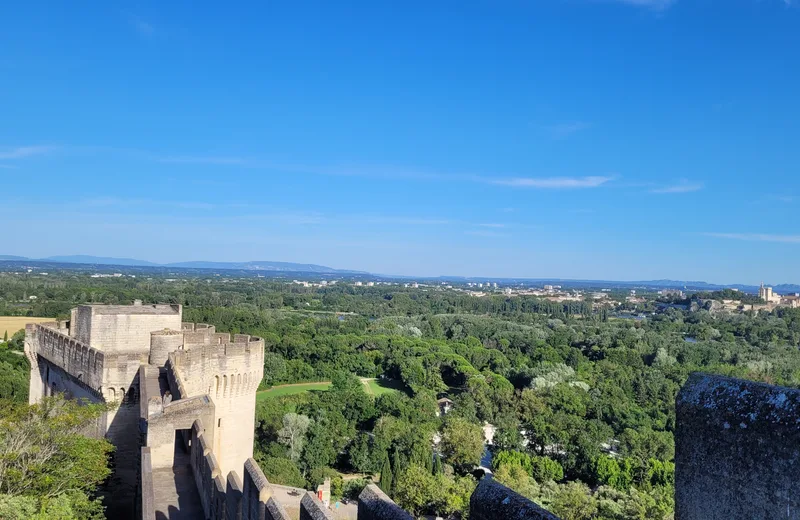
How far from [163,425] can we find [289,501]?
403 cm

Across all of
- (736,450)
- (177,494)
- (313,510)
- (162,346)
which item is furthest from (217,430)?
(736,450)

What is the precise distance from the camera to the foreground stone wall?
3.55m

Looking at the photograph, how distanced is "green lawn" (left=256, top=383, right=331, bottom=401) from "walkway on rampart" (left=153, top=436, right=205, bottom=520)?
45712mm

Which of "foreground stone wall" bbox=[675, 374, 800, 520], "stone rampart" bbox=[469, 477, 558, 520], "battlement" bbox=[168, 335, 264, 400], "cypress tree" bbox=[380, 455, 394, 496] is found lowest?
"cypress tree" bbox=[380, 455, 394, 496]

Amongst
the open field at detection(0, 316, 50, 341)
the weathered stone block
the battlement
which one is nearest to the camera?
the weathered stone block

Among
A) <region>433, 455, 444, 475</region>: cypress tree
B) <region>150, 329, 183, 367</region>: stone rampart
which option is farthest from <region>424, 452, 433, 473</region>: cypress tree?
<region>150, 329, 183, 367</region>: stone rampart

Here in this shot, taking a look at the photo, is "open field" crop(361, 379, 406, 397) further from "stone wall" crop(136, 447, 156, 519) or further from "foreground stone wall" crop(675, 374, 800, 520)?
"foreground stone wall" crop(675, 374, 800, 520)

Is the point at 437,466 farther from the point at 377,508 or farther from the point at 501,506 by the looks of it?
the point at 501,506

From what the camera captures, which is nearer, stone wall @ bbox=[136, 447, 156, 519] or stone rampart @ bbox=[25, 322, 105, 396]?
stone wall @ bbox=[136, 447, 156, 519]

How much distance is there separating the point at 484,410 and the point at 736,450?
164ft

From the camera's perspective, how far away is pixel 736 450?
3832mm

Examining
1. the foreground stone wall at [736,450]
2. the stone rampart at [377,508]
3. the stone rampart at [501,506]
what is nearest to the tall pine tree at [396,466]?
the stone rampart at [377,508]

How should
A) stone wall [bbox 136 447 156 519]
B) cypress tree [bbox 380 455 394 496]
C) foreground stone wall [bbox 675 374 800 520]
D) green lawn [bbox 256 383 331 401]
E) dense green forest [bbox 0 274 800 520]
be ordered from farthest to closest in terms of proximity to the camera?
1. green lawn [bbox 256 383 331 401]
2. cypress tree [bbox 380 455 394 496]
3. dense green forest [bbox 0 274 800 520]
4. stone wall [bbox 136 447 156 519]
5. foreground stone wall [bbox 675 374 800 520]

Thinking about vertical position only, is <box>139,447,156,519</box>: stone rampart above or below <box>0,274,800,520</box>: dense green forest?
above
